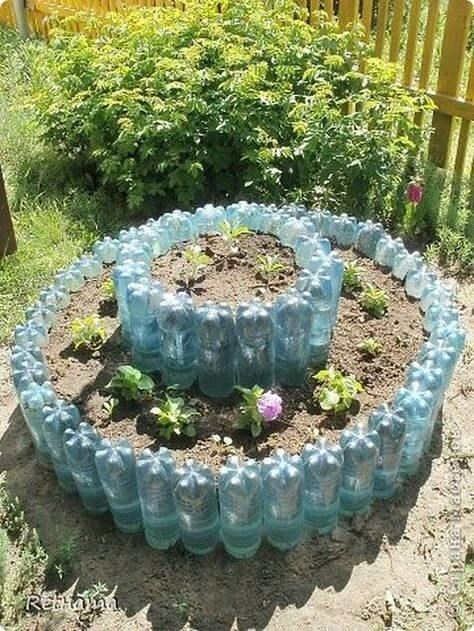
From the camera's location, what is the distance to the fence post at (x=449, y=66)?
612 cm

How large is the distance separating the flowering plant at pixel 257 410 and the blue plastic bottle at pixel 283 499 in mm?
267

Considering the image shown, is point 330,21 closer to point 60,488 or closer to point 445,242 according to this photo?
point 445,242

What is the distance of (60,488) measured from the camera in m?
3.99

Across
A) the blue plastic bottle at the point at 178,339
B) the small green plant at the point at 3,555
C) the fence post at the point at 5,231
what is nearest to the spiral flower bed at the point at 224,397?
the blue plastic bottle at the point at 178,339

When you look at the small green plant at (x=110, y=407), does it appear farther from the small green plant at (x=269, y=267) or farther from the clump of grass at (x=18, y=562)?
the small green plant at (x=269, y=267)

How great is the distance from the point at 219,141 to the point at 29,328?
2362mm

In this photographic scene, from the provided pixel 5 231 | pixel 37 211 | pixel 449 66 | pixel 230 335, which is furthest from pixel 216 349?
pixel 449 66

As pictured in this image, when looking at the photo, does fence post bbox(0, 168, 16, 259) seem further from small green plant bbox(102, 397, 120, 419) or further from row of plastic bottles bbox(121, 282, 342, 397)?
small green plant bbox(102, 397, 120, 419)

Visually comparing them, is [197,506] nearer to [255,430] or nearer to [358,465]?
[255,430]

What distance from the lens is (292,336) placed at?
12.7ft

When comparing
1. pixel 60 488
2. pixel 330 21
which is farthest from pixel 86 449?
pixel 330 21

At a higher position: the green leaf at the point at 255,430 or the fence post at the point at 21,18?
the fence post at the point at 21,18

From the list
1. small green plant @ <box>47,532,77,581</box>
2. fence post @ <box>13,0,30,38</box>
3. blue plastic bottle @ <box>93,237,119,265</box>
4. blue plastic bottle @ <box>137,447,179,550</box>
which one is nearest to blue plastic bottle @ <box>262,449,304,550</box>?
blue plastic bottle @ <box>137,447,179,550</box>

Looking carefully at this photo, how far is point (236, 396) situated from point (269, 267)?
0.80m
